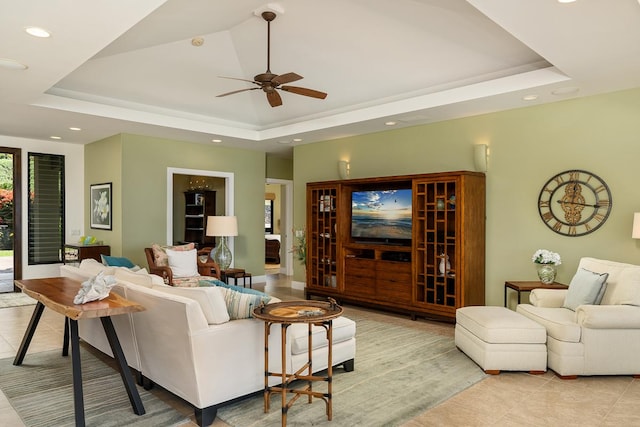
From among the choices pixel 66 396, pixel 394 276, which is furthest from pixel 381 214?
pixel 66 396

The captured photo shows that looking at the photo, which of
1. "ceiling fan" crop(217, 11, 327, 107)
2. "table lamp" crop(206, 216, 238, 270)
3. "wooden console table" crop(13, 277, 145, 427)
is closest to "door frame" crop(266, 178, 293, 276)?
"table lamp" crop(206, 216, 238, 270)

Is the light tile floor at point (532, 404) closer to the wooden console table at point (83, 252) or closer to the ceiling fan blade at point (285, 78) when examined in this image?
the ceiling fan blade at point (285, 78)

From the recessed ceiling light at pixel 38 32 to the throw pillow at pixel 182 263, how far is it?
3694 mm

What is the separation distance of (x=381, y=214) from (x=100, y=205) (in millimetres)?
4641

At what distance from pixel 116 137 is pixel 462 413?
6194mm

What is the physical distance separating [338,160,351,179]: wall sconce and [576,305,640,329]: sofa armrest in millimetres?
4075

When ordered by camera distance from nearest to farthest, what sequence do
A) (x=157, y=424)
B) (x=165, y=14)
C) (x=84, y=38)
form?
(x=157, y=424) < (x=84, y=38) < (x=165, y=14)

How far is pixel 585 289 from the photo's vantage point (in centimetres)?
394

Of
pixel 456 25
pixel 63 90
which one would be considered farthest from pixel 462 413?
pixel 63 90

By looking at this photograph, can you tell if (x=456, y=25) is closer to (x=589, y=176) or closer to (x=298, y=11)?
(x=298, y=11)

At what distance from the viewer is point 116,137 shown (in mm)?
6875

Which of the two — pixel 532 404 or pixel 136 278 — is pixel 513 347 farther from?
pixel 136 278

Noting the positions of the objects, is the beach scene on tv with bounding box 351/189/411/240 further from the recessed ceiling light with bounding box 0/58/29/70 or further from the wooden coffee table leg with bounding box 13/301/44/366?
the recessed ceiling light with bounding box 0/58/29/70

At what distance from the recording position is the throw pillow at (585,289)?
3.87 meters
